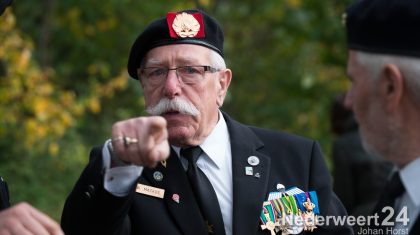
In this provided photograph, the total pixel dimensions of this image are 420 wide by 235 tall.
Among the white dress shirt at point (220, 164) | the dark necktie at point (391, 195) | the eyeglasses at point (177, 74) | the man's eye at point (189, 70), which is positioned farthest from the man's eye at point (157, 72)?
the dark necktie at point (391, 195)

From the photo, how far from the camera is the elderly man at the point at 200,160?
396cm

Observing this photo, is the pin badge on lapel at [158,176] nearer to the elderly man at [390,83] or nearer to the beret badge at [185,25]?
the beret badge at [185,25]

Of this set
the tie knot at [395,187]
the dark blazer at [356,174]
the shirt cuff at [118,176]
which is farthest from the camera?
the dark blazer at [356,174]

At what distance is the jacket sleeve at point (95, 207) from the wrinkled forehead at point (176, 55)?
2.25 ft

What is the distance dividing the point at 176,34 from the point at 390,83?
5.24 ft

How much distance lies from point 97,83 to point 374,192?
3.61 meters

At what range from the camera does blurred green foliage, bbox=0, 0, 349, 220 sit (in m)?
8.05

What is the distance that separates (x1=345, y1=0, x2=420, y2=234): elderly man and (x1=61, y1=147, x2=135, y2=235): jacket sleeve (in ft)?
3.47

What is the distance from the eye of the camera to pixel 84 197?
3627 millimetres

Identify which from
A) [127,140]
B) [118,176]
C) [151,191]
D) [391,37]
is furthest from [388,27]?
[151,191]

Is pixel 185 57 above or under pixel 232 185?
above

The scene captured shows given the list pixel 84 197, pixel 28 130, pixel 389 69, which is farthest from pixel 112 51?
pixel 389 69

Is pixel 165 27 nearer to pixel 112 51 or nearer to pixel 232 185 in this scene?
pixel 232 185

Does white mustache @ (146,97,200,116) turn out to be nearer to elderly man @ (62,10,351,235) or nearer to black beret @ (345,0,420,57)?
elderly man @ (62,10,351,235)
